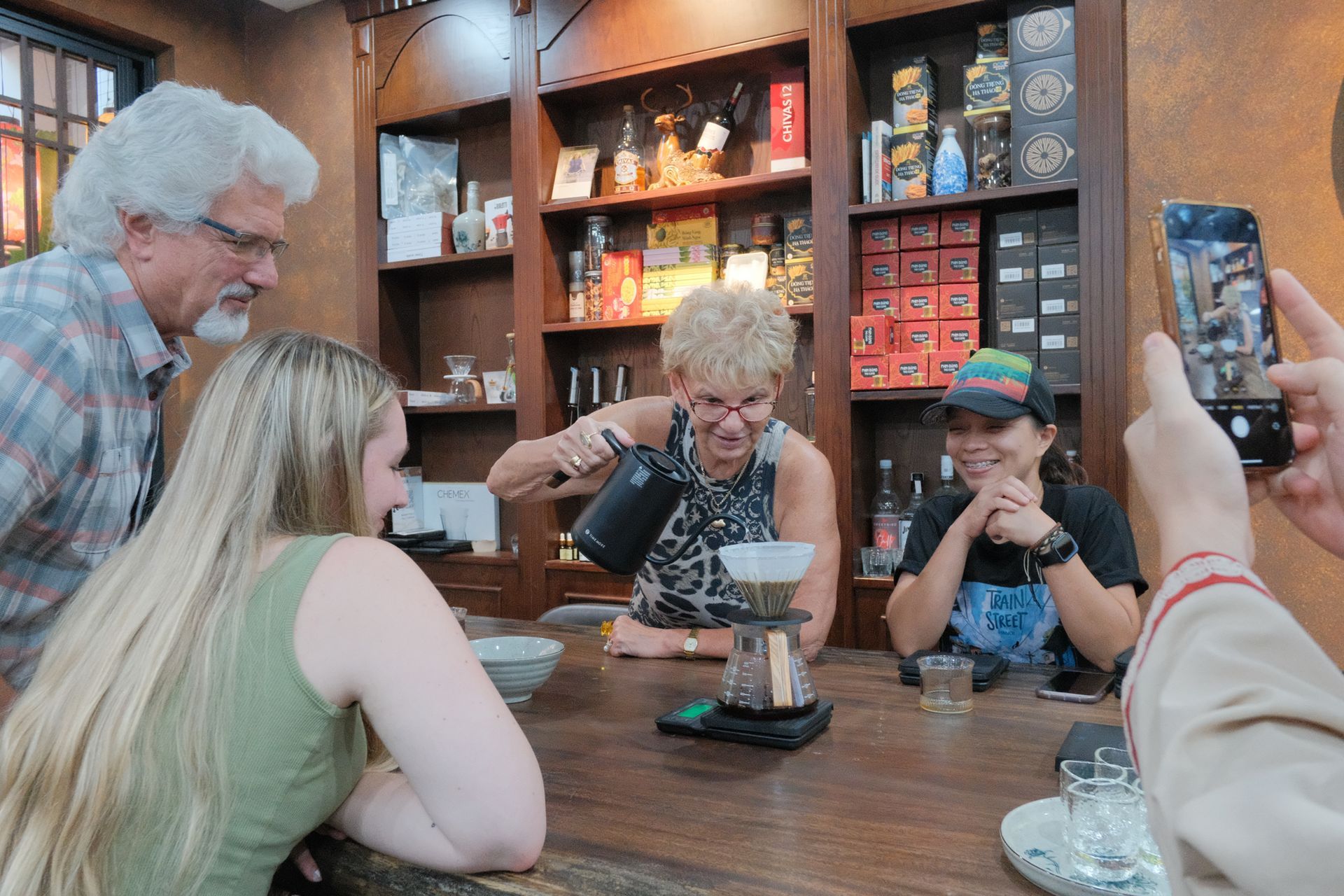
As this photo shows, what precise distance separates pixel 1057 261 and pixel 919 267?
0.40 meters

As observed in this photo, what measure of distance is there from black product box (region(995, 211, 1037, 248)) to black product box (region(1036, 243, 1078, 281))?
0.05 metres

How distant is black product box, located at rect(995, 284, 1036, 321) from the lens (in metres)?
2.73

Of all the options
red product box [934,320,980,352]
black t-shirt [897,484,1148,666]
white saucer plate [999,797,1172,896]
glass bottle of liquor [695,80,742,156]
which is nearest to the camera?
white saucer plate [999,797,1172,896]

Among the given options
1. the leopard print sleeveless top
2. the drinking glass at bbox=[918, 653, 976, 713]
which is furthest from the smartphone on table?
the leopard print sleeveless top

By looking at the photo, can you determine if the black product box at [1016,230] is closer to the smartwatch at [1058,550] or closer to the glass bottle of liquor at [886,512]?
the glass bottle of liquor at [886,512]

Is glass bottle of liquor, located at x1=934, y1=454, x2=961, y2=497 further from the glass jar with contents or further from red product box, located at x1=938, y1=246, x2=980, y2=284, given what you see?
the glass jar with contents

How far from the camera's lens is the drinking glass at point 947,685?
1.40 meters

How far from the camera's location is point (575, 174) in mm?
3496

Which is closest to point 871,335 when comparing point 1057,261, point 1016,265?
point 1016,265

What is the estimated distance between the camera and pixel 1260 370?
2.32 ft

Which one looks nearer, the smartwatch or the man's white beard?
the man's white beard

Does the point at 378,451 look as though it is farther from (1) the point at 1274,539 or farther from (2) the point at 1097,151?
(1) the point at 1274,539

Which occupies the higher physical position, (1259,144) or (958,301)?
(1259,144)

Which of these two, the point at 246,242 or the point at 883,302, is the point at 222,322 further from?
the point at 883,302
